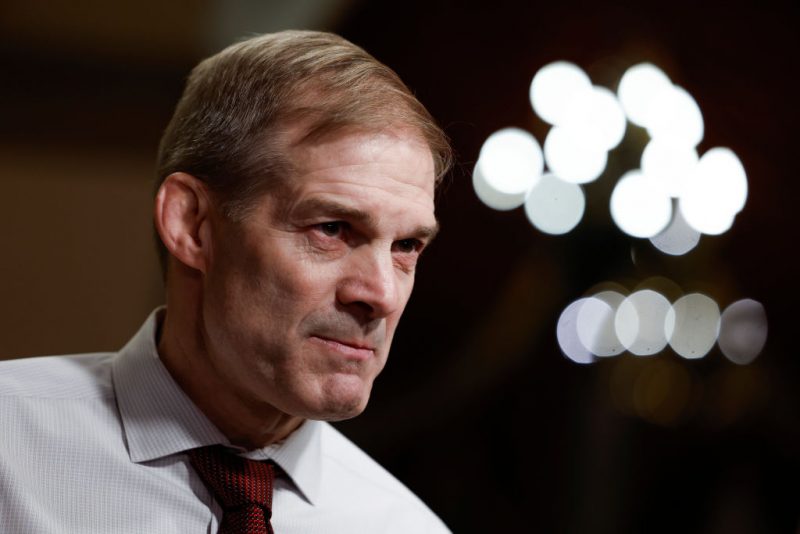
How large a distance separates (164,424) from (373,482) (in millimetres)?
455

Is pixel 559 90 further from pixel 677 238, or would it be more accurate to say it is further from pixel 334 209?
pixel 334 209

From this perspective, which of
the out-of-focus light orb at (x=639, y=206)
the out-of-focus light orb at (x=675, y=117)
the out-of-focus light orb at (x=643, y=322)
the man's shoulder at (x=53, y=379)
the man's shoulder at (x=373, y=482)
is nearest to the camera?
the man's shoulder at (x=53, y=379)

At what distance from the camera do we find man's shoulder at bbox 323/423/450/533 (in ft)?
5.52

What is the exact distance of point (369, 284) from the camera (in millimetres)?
1367

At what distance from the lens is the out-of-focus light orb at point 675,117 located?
8.98 feet

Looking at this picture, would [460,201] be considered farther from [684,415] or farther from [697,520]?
[697,520]

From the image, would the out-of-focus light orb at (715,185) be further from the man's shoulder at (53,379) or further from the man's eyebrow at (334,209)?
the man's shoulder at (53,379)

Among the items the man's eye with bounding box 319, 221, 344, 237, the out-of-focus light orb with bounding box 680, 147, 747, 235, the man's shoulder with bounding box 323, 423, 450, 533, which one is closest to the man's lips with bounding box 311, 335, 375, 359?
the man's eye with bounding box 319, 221, 344, 237

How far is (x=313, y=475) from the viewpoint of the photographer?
61.8 inches

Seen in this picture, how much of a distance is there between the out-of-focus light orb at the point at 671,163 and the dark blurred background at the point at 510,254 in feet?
0.37

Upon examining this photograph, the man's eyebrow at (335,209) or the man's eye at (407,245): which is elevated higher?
the man's eyebrow at (335,209)

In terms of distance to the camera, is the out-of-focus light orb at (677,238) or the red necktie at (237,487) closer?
the red necktie at (237,487)

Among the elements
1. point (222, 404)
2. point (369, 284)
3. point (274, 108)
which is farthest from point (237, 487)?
point (274, 108)

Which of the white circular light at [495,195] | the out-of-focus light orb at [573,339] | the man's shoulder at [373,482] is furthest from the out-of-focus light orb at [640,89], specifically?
the man's shoulder at [373,482]
